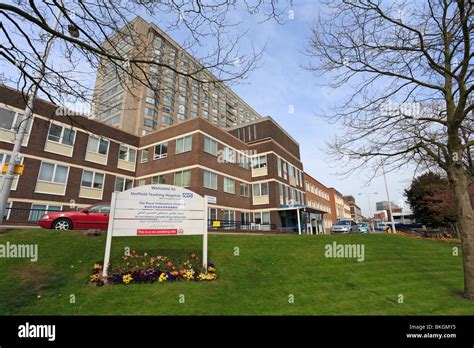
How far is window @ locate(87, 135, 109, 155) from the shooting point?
24234 millimetres

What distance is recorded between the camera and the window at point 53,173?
20378mm

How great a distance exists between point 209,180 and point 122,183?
10006mm

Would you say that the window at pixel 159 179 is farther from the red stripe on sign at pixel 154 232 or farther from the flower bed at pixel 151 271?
the red stripe on sign at pixel 154 232

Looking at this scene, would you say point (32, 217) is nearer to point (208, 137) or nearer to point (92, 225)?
point (92, 225)

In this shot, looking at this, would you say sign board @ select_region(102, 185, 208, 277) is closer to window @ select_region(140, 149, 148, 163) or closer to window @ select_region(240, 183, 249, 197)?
window @ select_region(240, 183, 249, 197)

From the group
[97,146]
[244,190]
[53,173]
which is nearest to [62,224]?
[53,173]

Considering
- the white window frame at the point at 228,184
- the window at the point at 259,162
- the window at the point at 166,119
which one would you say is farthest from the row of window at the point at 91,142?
the window at the point at 166,119

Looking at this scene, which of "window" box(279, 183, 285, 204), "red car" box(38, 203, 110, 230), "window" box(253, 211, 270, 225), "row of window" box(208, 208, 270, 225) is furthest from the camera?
"window" box(279, 183, 285, 204)

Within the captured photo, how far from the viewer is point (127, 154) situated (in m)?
28.1

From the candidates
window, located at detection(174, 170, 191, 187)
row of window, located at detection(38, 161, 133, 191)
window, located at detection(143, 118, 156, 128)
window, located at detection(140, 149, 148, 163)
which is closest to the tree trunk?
window, located at detection(174, 170, 191, 187)

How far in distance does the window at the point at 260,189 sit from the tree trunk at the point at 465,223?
21494mm

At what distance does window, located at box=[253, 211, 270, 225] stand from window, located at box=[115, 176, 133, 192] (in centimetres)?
1474
